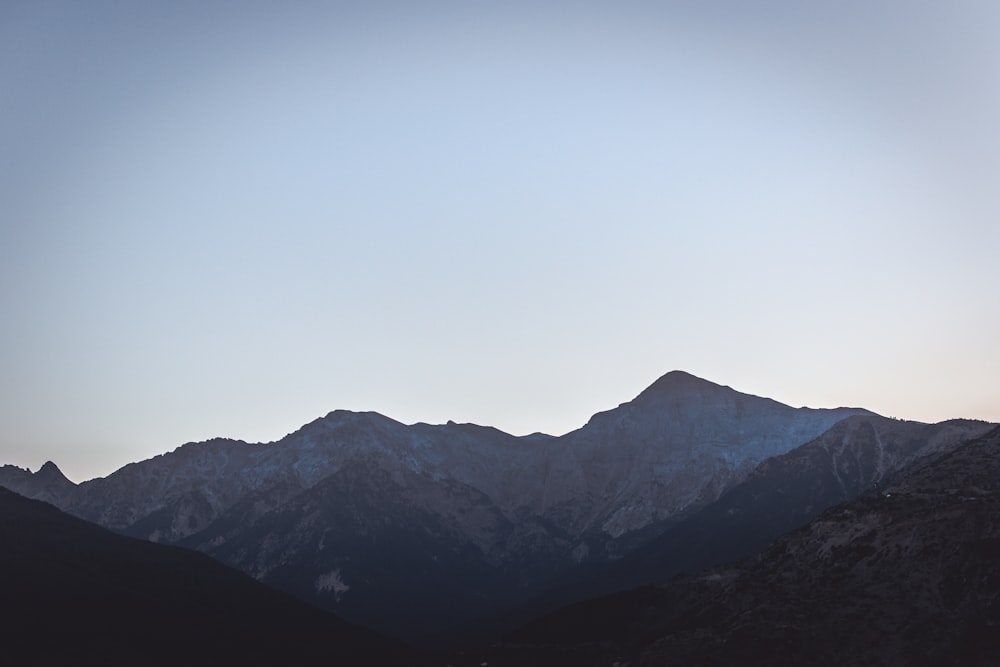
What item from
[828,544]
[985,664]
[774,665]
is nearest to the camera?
[985,664]

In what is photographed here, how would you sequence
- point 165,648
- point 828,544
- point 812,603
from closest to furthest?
1. point 812,603
2. point 828,544
3. point 165,648

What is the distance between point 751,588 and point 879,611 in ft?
110

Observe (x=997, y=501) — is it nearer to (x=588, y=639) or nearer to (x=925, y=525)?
(x=925, y=525)

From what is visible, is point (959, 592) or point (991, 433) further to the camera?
point (991, 433)

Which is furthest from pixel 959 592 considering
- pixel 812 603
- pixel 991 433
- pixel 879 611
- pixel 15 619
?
pixel 15 619

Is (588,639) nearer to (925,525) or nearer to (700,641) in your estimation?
(700,641)

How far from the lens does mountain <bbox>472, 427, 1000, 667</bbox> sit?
429ft

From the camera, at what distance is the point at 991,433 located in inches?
7795

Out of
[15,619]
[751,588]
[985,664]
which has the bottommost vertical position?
[985,664]

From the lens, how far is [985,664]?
118250 millimetres

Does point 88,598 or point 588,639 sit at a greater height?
point 88,598

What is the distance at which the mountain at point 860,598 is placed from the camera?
131m

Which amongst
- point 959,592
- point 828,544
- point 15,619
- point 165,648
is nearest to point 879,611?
point 959,592

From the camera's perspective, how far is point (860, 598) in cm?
14325
